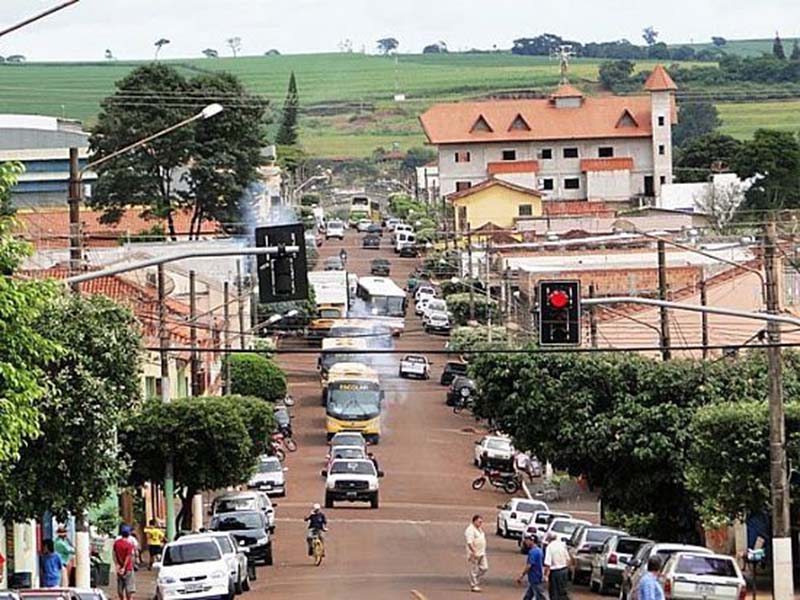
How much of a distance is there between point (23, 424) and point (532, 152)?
480ft

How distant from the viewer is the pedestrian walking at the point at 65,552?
39.5 meters

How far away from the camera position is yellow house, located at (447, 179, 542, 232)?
142000 millimetres

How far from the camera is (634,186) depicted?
547ft

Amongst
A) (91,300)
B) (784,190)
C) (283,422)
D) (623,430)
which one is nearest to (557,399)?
(623,430)

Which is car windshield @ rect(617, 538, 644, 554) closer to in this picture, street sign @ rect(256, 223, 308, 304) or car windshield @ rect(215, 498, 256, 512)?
car windshield @ rect(215, 498, 256, 512)

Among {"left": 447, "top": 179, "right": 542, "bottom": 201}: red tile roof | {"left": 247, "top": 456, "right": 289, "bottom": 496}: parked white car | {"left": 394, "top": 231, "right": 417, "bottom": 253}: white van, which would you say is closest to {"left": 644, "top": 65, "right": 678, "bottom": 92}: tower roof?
{"left": 447, "top": 179, "right": 542, "bottom": 201}: red tile roof

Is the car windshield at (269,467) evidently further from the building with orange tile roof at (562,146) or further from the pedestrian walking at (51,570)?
the building with orange tile roof at (562,146)

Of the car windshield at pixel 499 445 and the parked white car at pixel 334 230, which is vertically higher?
the parked white car at pixel 334 230

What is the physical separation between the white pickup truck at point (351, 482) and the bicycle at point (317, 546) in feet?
46.9

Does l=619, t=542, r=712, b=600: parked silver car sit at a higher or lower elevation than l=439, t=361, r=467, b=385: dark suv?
higher

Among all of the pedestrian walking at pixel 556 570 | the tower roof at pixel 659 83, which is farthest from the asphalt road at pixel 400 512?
the tower roof at pixel 659 83

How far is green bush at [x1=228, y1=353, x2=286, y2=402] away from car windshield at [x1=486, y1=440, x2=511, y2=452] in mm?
12823

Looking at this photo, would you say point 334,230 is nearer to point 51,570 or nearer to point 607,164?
point 607,164

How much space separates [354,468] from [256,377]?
835 inches
